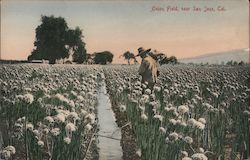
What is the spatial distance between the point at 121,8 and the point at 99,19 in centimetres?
49

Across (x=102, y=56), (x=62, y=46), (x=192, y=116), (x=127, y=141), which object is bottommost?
(x=127, y=141)

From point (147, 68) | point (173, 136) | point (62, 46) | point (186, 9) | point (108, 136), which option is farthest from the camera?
point (62, 46)

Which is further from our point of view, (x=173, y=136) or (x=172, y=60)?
(x=172, y=60)

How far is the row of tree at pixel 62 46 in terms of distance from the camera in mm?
10706

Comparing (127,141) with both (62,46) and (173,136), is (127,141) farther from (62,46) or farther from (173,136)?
(62,46)

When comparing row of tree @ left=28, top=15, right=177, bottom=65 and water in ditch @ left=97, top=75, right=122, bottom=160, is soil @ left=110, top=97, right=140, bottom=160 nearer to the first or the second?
water in ditch @ left=97, top=75, right=122, bottom=160

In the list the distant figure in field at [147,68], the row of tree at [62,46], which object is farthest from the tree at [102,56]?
the distant figure in field at [147,68]

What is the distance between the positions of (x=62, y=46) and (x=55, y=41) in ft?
0.84

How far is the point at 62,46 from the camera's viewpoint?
12.6 meters

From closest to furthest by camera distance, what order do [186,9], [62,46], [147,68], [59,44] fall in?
1. [186,9]
2. [147,68]
3. [62,46]
4. [59,44]

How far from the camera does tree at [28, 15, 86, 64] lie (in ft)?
35.3

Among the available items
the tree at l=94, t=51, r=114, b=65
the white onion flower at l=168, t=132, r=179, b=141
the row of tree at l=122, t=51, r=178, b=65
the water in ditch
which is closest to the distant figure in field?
the row of tree at l=122, t=51, r=178, b=65

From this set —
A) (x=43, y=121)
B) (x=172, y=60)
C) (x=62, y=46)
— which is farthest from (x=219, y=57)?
(x=43, y=121)

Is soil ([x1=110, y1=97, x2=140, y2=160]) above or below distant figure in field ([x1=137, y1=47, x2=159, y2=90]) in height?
below
